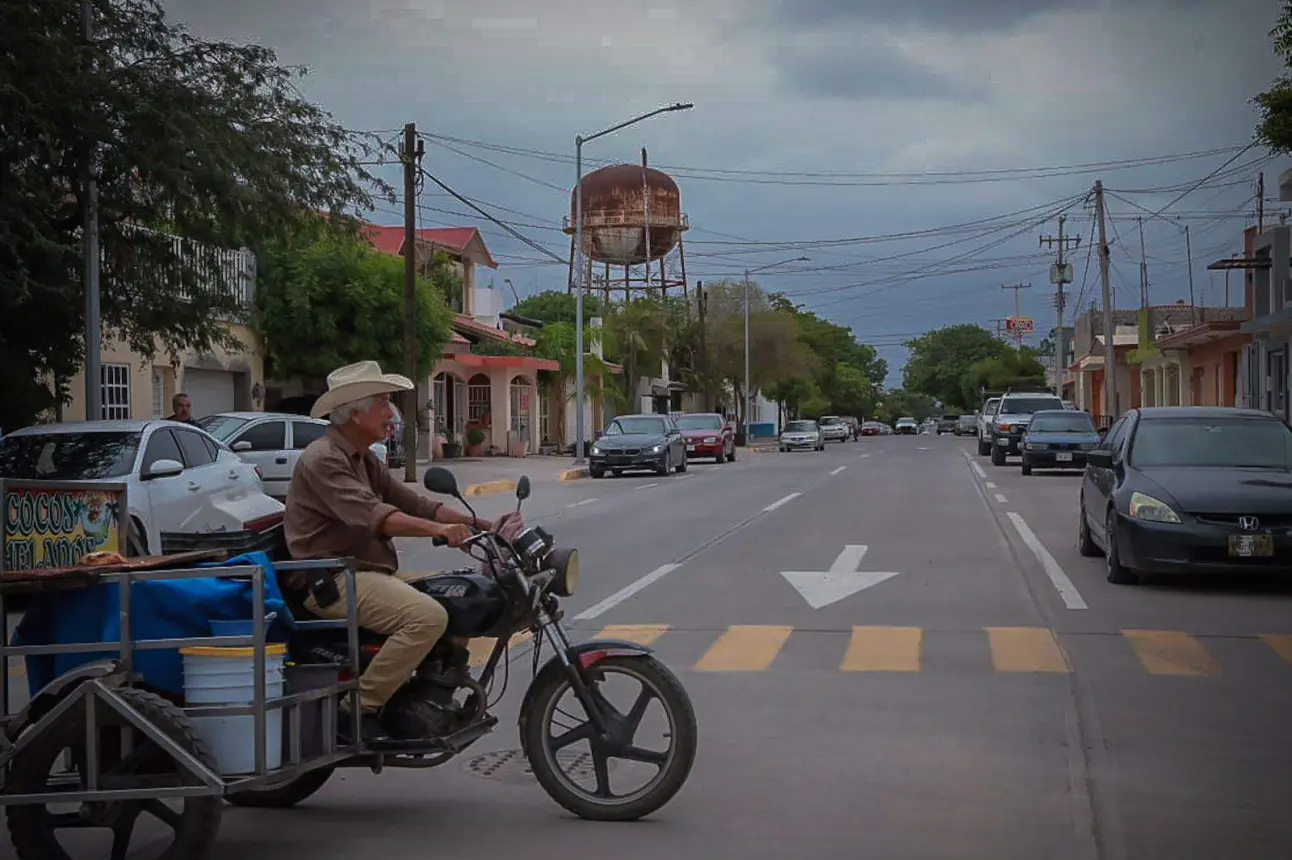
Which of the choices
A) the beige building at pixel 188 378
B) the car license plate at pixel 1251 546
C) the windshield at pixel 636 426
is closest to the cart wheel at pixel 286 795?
the car license plate at pixel 1251 546

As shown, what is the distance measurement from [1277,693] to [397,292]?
88.2 ft

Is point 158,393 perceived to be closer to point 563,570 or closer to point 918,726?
point 918,726

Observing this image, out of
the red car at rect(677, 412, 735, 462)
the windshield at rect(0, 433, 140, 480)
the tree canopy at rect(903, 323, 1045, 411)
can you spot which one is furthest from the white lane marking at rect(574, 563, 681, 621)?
the tree canopy at rect(903, 323, 1045, 411)

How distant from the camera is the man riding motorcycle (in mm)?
5680

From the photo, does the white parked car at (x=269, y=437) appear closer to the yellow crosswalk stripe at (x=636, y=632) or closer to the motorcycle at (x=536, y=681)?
the yellow crosswalk stripe at (x=636, y=632)

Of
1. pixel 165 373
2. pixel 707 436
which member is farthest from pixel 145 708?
pixel 707 436

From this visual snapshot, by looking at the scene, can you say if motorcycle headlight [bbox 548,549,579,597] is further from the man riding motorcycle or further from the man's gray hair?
the man's gray hair

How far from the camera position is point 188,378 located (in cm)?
3059

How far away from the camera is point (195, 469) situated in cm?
1432

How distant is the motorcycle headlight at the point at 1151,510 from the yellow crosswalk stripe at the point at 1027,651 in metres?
2.34

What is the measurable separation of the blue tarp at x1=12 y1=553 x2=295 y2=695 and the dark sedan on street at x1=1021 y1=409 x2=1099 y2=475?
96.1ft

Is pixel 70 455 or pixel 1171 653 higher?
pixel 70 455

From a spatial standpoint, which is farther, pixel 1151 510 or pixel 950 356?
pixel 950 356

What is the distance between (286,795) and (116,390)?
73.4 ft
